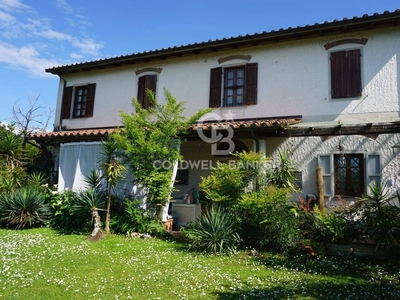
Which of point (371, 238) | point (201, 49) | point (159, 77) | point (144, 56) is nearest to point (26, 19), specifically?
point (144, 56)

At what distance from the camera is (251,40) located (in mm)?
11336

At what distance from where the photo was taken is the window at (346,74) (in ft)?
33.4

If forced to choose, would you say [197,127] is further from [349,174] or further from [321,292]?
[321,292]

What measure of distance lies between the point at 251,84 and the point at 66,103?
9.70 meters

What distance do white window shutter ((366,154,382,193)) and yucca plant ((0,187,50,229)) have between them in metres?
11.1

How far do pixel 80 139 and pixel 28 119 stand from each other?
590 inches

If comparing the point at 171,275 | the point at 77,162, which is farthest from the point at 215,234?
the point at 77,162

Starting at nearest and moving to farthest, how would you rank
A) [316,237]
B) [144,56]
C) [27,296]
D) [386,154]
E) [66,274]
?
1. [27,296]
2. [66,274]
3. [316,237]
4. [386,154]
5. [144,56]

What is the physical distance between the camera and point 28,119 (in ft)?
79.4

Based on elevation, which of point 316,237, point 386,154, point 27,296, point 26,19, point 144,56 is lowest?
point 27,296

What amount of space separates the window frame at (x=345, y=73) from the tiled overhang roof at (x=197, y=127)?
5.42 ft

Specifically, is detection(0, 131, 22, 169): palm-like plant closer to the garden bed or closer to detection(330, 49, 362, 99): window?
the garden bed

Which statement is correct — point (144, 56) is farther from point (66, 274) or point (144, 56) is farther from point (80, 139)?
point (66, 274)

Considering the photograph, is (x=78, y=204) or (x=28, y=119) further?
(x=28, y=119)
